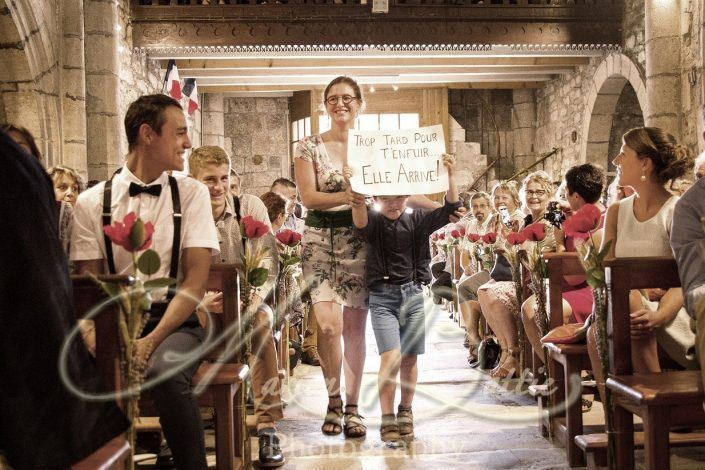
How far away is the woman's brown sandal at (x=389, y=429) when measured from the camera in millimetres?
3623

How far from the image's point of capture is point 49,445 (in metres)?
1.33

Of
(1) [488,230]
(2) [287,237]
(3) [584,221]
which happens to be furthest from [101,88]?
(3) [584,221]

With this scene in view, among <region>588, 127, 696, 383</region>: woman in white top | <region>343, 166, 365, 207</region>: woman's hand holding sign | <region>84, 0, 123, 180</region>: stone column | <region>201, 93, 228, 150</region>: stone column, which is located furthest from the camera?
<region>201, 93, 228, 150</region>: stone column

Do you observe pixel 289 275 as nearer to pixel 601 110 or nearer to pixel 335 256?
pixel 335 256

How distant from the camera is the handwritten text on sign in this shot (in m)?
3.48

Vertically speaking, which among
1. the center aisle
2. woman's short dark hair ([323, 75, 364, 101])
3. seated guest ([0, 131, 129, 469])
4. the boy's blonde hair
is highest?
woman's short dark hair ([323, 75, 364, 101])

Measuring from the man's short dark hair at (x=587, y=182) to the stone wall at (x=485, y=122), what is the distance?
30.8 feet

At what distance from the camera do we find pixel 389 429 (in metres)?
3.65

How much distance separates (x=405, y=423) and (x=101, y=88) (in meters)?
5.21

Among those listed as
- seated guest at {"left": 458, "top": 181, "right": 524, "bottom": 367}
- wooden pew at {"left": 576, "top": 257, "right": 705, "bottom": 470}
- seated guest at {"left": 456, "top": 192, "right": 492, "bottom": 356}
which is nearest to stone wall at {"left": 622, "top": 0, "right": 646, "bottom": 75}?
seated guest at {"left": 456, "top": 192, "right": 492, "bottom": 356}

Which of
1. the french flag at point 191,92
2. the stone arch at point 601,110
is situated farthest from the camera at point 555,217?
the french flag at point 191,92

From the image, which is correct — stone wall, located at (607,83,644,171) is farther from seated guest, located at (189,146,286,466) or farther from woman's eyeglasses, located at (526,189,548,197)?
seated guest, located at (189,146,286,466)

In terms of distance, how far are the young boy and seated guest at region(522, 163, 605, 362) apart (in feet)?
2.80

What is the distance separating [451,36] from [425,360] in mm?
4330
